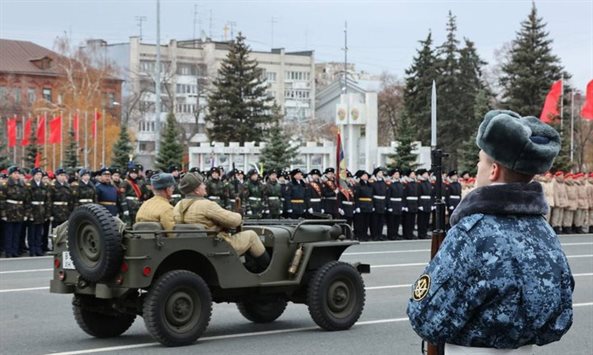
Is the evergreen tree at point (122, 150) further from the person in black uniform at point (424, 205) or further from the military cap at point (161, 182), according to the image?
the military cap at point (161, 182)

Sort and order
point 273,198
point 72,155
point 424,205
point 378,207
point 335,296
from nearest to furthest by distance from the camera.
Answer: point 335,296 → point 273,198 → point 378,207 → point 424,205 → point 72,155

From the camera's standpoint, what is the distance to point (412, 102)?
250 feet

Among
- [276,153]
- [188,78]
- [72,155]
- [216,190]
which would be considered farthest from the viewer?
[188,78]

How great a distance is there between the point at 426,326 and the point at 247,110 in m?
61.4

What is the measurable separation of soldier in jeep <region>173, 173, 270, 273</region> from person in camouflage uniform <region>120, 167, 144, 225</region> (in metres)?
12.4

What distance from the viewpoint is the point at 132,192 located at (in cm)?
2438

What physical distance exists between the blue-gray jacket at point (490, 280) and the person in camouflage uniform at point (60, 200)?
19.8 m

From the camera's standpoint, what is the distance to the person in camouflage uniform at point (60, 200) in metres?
23.1

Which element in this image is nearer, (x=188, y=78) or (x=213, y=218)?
(x=213, y=218)

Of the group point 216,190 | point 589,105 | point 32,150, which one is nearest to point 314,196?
point 216,190

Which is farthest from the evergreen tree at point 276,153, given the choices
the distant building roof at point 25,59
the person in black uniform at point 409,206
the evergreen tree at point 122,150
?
the distant building roof at point 25,59

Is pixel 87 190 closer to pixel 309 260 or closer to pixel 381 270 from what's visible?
pixel 381 270

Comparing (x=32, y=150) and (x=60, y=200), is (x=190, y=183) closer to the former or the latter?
(x=60, y=200)

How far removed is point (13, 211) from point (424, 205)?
39.5 ft
